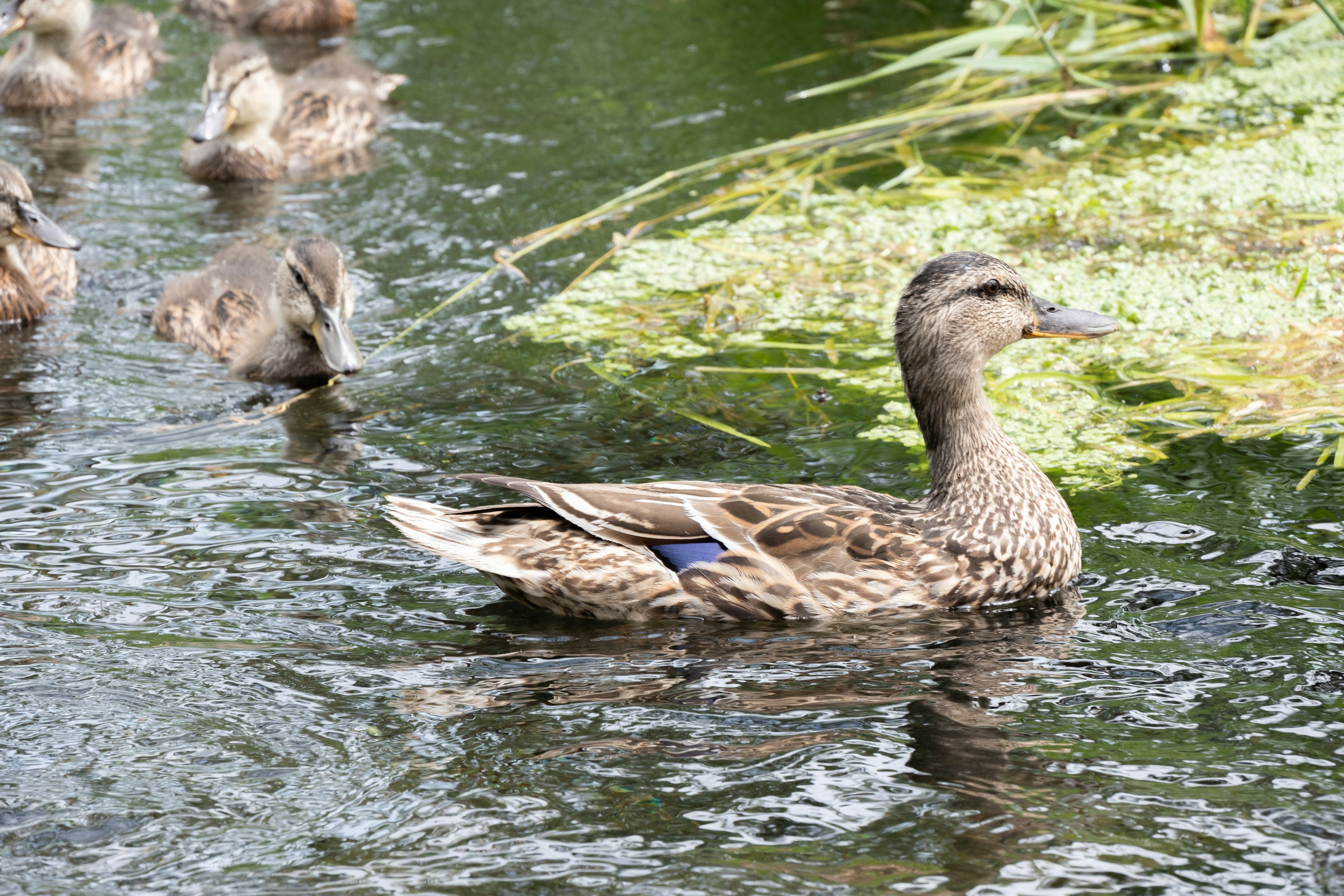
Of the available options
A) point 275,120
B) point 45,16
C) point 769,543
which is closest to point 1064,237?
point 769,543

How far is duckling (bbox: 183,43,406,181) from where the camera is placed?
8875 mm

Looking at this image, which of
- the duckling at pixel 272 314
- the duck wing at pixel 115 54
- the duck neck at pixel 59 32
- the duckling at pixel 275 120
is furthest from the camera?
the duck wing at pixel 115 54

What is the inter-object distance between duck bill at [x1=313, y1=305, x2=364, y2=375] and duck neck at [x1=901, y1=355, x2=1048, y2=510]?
2633 millimetres

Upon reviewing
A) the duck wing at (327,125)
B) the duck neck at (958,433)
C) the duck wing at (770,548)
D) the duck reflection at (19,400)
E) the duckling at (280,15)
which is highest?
the duckling at (280,15)

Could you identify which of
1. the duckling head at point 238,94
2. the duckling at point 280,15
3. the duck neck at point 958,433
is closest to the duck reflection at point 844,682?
the duck neck at point 958,433

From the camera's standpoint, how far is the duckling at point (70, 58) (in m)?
10.2

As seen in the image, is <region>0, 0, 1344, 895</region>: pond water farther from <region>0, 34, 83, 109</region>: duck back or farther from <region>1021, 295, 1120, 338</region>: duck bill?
<region>0, 34, 83, 109</region>: duck back

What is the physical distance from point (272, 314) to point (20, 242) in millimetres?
1608

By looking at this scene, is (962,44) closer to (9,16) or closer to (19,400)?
(19,400)

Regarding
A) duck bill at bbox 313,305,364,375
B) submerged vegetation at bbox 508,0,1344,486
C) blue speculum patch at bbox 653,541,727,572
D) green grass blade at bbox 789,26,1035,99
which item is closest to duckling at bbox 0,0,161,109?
submerged vegetation at bbox 508,0,1344,486

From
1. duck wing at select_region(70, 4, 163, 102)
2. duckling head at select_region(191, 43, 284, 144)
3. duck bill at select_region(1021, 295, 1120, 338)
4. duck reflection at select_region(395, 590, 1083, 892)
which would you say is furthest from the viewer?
duck wing at select_region(70, 4, 163, 102)

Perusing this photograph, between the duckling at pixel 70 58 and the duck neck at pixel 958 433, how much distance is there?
7.77 metres

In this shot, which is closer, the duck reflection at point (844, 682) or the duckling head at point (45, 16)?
the duck reflection at point (844, 682)

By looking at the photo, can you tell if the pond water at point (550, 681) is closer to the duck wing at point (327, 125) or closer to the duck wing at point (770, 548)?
the duck wing at point (770, 548)
